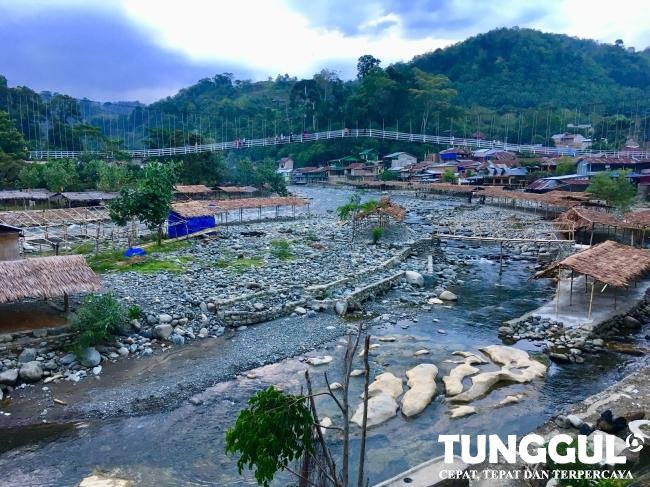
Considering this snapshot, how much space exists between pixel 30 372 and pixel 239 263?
12868 mm

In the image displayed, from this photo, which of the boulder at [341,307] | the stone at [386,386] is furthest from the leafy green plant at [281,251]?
the stone at [386,386]

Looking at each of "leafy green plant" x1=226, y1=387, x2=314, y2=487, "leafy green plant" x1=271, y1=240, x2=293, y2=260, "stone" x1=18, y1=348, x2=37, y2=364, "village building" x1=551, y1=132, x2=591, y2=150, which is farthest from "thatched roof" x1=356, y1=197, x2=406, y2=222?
"village building" x1=551, y1=132, x2=591, y2=150

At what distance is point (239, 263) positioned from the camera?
25.5 meters

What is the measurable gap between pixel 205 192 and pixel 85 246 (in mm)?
27902

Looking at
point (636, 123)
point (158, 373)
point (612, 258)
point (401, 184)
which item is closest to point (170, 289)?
point (158, 373)

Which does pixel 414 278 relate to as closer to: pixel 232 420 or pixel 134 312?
pixel 134 312

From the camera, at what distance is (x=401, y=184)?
72.8 metres

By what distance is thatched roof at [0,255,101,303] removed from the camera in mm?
14484

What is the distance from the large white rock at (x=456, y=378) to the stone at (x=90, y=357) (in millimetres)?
9993

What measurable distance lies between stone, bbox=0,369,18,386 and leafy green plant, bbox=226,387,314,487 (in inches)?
386

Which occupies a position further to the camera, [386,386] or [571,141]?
[571,141]

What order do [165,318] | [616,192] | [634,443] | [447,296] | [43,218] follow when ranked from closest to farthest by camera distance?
[634,443], [165,318], [447,296], [43,218], [616,192]

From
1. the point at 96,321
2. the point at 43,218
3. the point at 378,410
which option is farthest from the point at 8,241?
the point at 378,410

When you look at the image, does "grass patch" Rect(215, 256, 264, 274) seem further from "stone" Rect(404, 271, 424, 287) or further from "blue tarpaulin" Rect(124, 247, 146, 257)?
"stone" Rect(404, 271, 424, 287)
